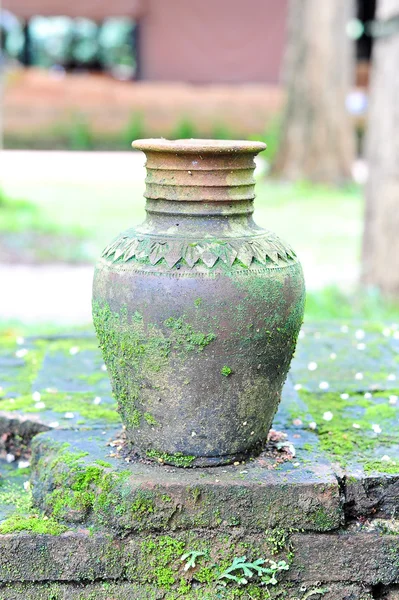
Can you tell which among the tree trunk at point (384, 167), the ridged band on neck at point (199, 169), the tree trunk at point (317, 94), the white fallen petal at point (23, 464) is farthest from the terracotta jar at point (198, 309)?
the tree trunk at point (317, 94)

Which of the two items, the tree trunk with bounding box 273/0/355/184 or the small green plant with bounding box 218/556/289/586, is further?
the tree trunk with bounding box 273/0/355/184

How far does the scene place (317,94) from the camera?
11109 millimetres

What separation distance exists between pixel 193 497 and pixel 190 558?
0.62ft

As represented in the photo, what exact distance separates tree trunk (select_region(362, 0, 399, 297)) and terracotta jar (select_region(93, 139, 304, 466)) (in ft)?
10.0

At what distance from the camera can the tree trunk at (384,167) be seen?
5.32 m

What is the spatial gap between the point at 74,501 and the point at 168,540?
31 centimetres

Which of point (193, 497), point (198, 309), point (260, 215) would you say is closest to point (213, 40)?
point (260, 215)

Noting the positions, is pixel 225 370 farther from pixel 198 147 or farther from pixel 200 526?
pixel 198 147

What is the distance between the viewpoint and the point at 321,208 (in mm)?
9758

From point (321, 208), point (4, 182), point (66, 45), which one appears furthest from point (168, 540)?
point (66, 45)

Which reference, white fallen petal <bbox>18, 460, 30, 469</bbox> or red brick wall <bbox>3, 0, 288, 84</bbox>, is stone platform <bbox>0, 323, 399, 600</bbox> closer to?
white fallen petal <bbox>18, 460, 30, 469</bbox>

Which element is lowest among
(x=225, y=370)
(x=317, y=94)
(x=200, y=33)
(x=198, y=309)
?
(x=225, y=370)

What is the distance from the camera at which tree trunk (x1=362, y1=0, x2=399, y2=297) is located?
17.5 ft

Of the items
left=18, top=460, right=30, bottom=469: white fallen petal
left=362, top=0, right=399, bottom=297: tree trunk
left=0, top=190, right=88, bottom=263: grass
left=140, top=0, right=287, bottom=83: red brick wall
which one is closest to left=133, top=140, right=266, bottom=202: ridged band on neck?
left=18, top=460, right=30, bottom=469: white fallen petal
